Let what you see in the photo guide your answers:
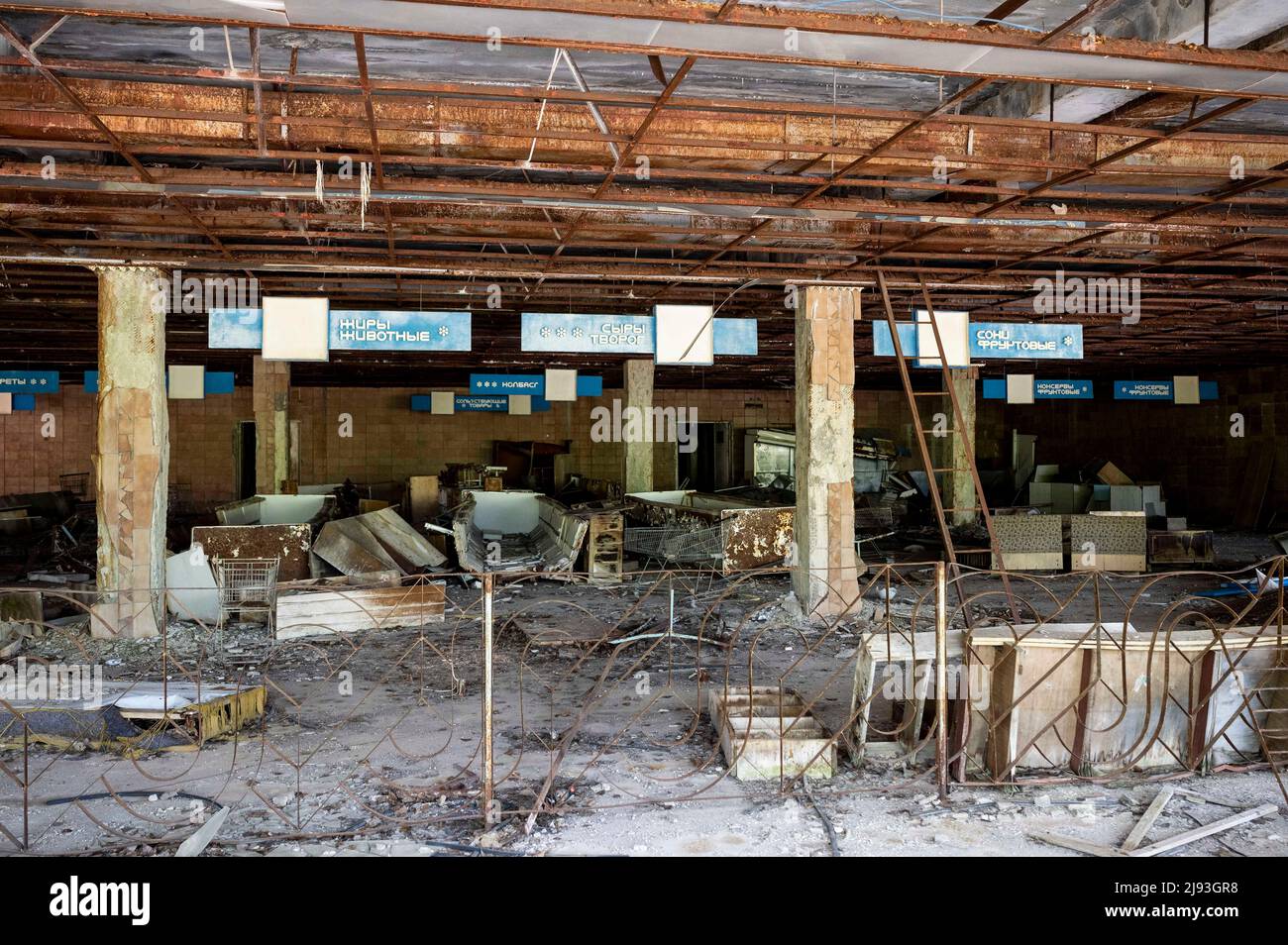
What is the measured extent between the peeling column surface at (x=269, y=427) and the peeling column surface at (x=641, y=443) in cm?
785

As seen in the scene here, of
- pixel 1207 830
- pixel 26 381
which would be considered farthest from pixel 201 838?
pixel 26 381

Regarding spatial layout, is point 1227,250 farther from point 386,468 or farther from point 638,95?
point 386,468

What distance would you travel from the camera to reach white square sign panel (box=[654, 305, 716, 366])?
39.8 ft

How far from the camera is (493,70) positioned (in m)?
6.89

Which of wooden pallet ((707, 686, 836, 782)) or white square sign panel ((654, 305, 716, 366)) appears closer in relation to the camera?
wooden pallet ((707, 686, 836, 782))

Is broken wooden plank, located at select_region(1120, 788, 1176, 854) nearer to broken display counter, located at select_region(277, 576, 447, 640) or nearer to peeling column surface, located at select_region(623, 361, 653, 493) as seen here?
broken display counter, located at select_region(277, 576, 447, 640)

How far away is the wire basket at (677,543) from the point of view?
52.6 ft

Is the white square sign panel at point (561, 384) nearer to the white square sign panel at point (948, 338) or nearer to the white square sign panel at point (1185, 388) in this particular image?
the white square sign panel at point (948, 338)

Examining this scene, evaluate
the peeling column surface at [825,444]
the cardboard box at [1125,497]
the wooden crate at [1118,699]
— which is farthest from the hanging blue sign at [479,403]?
the wooden crate at [1118,699]

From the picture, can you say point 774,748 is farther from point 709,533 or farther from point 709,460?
point 709,460

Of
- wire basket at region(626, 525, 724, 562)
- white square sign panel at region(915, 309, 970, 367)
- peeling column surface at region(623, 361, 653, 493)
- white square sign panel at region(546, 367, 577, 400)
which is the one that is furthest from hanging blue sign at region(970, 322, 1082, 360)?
peeling column surface at region(623, 361, 653, 493)

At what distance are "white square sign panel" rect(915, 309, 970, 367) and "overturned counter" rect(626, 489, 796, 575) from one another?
362 centimetres
